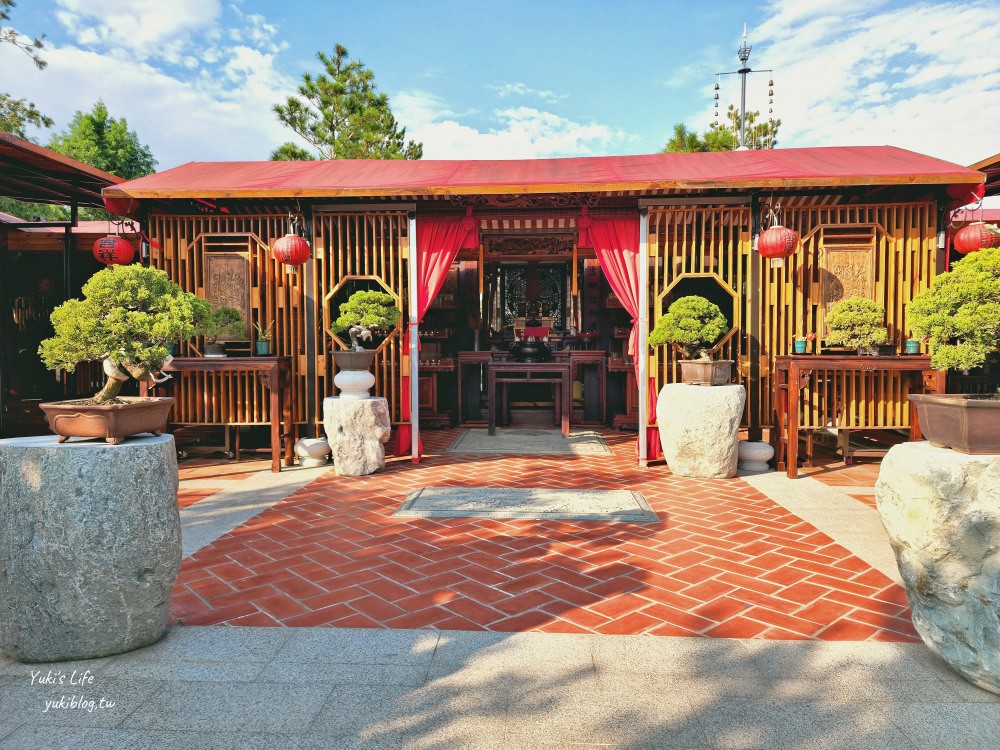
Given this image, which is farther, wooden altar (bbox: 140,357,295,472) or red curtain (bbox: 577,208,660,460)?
red curtain (bbox: 577,208,660,460)

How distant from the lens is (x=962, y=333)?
8.76ft

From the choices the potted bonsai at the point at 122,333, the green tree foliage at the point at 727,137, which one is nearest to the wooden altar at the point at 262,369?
the potted bonsai at the point at 122,333

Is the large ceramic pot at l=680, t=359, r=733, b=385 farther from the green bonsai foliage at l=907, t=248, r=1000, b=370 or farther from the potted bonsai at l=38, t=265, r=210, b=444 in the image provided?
the potted bonsai at l=38, t=265, r=210, b=444

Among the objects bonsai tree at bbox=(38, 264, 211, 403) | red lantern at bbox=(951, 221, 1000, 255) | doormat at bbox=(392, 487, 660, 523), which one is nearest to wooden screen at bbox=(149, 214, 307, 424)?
doormat at bbox=(392, 487, 660, 523)

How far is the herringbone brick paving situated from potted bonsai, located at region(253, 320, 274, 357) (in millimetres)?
1949

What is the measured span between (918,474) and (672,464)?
A: 11.1 ft

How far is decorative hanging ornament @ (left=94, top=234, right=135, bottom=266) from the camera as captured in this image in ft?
19.4

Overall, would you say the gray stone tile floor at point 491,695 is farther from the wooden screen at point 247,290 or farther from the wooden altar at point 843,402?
the wooden screen at point 247,290

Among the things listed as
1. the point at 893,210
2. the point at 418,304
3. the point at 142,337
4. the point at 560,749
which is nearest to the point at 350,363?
the point at 418,304

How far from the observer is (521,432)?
820 cm

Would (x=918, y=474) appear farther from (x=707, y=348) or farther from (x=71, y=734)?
(x=707, y=348)

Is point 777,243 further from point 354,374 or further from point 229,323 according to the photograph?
point 229,323

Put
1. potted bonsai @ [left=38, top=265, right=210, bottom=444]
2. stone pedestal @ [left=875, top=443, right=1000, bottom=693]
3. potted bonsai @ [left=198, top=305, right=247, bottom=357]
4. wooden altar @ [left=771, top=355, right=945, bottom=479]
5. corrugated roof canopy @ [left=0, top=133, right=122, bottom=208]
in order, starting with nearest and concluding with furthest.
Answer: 1. stone pedestal @ [left=875, top=443, right=1000, bottom=693]
2. potted bonsai @ [left=38, top=265, right=210, bottom=444]
3. corrugated roof canopy @ [left=0, top=133, right=122, bottom=208]
4. wooden altar @ [left=771, top=355, right=945, bottom=479]
5. potted bonsai @ [left=198, top=305, right=247, bottom=357]

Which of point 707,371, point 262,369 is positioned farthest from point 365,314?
point 707,371
